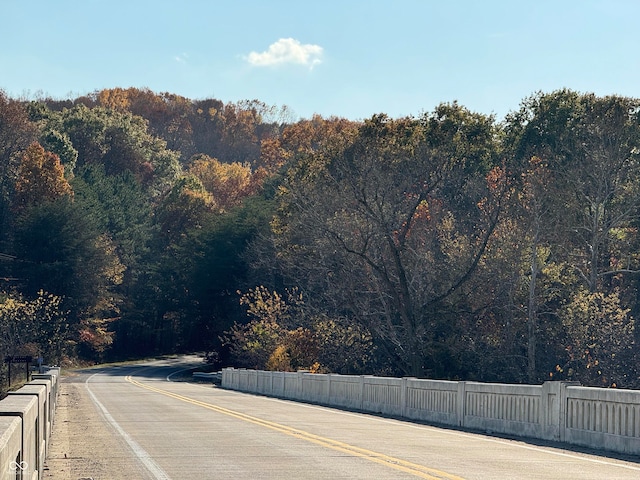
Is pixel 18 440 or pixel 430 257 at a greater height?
pixel 430 257

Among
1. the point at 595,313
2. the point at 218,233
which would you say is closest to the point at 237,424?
the point at 595,313

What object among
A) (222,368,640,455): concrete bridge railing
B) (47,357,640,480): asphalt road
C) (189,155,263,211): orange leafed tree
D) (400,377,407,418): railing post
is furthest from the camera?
(189,155,263,211): orange leafed tree

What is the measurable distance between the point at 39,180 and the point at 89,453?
282 feet

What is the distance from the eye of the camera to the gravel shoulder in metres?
12.8

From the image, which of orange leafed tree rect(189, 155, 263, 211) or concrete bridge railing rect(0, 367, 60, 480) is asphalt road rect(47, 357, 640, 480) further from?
orange leafed tree rect(189, 155, 263, 211)

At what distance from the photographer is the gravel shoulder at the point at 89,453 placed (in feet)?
41.9

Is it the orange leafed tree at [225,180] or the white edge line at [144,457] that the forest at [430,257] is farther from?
the white edge line at [144,457]

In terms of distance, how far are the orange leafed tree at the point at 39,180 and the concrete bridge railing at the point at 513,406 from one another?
227ft

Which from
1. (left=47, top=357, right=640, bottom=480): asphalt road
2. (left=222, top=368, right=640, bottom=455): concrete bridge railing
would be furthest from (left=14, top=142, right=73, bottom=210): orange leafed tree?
(left=47, top=357, right=640, bottom=480): asphalt road

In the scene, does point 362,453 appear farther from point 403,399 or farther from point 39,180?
point 39,180

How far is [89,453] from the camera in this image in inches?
617

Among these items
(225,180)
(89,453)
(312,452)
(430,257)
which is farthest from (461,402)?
(225,180)

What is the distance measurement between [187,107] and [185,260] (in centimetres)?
6922

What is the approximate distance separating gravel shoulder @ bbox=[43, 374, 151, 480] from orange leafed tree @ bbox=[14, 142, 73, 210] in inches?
2970
